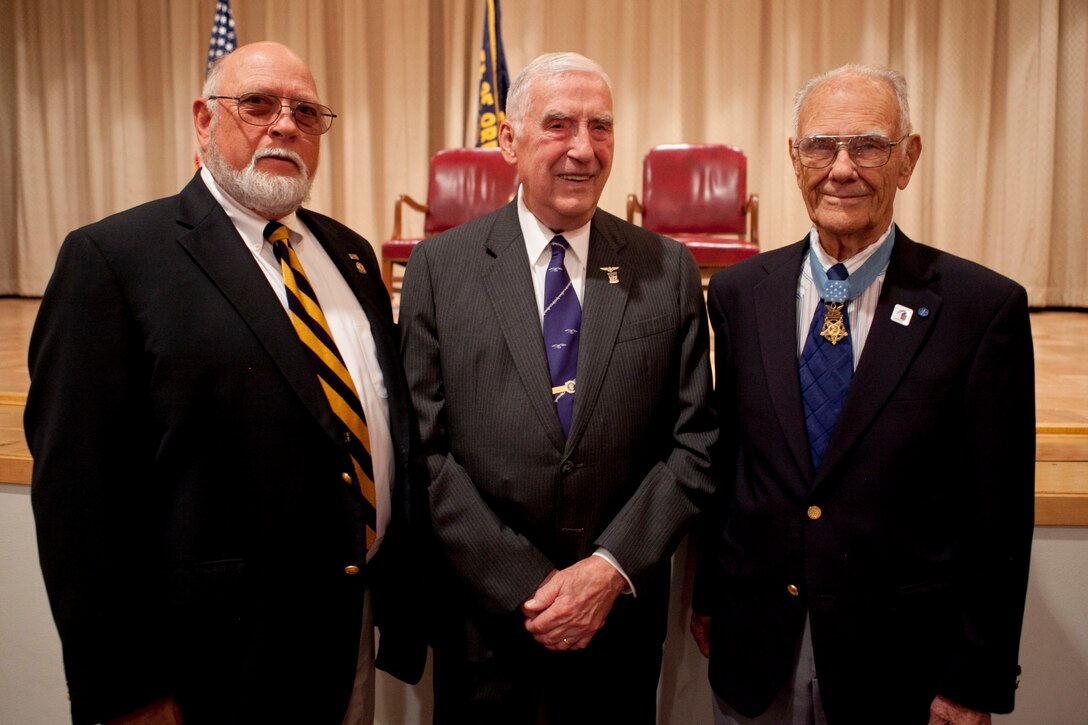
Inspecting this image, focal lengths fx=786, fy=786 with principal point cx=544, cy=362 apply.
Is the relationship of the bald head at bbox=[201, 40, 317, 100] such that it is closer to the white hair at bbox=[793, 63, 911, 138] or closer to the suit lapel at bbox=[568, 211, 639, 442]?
the suit lapel at bbox=[568, 211, 639, 442]

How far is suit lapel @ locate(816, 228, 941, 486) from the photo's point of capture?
1.39 m

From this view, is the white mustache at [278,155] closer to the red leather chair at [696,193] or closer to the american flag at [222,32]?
the red leather chair at [696,193]

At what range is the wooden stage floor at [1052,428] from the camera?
78.6 inches

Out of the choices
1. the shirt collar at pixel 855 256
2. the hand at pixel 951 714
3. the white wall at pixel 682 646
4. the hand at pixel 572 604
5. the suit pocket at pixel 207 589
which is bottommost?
the white wall at pixel 682 646

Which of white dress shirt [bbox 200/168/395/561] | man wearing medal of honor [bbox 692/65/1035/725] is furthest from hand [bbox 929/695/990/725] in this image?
white dress shirt [bbox 200/168/395/561]

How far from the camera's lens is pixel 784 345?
1.49 meters

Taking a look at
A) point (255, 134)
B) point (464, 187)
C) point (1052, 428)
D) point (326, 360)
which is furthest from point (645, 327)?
point (464, 187)

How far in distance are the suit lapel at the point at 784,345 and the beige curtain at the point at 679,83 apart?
4.93m

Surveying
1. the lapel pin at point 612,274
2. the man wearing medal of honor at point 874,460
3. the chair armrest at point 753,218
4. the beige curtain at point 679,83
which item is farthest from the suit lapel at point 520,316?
the beige curtain at point 679,83

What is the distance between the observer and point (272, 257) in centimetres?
153

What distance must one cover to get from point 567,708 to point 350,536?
552 millimetres


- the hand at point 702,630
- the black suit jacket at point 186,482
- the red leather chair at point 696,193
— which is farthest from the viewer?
the red leather chair at point 696,193

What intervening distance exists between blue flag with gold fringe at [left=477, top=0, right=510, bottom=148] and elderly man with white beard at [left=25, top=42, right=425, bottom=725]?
4.31 meters

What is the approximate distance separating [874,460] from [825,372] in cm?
18
